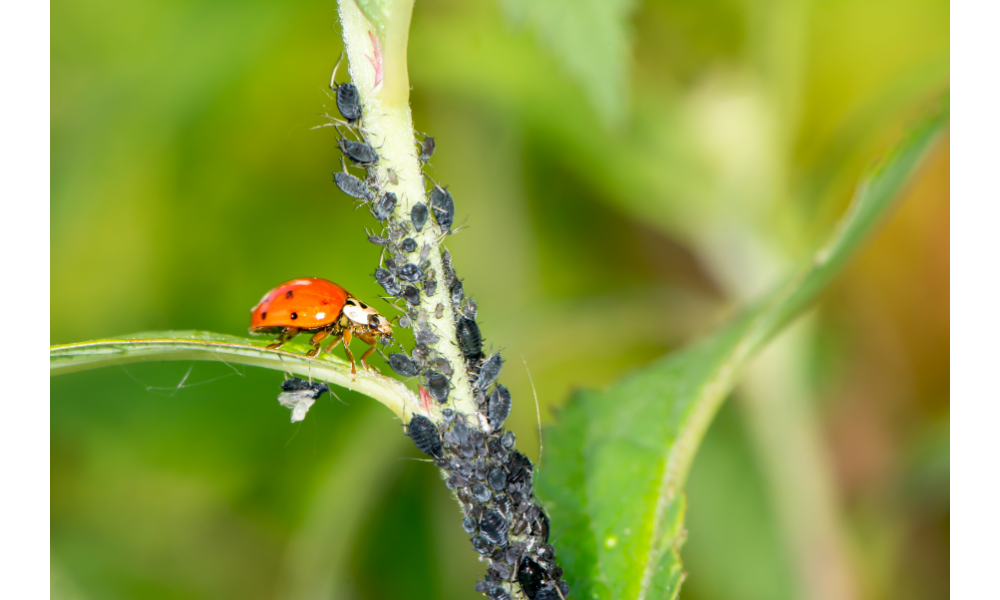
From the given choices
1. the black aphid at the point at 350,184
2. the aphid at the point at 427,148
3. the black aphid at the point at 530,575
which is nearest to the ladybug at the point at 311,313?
the black aphid at the point at 350,184

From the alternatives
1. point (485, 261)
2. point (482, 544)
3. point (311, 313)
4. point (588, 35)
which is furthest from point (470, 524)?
point (485, 261)

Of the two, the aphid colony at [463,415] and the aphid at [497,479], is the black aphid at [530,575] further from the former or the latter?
the aphid at [497,479]

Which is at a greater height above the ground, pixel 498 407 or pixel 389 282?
pixel 389 282

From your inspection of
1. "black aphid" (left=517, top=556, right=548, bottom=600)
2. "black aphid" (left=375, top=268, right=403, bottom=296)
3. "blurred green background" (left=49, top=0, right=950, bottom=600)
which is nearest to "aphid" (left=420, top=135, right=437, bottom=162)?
"black aphid" (left=375, top=268, right=403, bottom=296)

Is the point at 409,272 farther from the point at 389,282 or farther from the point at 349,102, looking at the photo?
the point at 349,102

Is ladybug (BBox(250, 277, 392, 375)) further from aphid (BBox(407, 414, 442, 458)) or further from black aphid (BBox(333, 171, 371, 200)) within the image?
aphid (BBox(407, 414, 442, 458))

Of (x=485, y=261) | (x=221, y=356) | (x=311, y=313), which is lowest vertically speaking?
(x=221, y=356)
